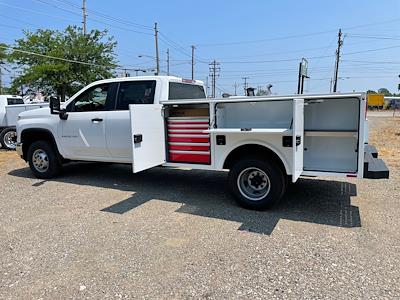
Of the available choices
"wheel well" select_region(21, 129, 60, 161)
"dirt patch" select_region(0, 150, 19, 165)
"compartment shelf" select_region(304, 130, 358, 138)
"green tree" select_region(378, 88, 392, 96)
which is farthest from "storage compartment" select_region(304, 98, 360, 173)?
"green tree" select_region(378, 88, 392, 96)

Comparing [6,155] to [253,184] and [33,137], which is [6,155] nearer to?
[33,137]

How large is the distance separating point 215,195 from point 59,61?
81.2ft

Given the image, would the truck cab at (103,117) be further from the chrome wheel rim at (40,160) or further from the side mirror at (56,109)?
the chrome wheel rim at (40,160)

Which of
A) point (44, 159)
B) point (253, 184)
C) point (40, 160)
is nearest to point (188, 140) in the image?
point (253, 184)

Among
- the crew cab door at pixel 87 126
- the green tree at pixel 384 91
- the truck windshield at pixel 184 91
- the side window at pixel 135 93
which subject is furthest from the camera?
the green tree at pixel 384 91

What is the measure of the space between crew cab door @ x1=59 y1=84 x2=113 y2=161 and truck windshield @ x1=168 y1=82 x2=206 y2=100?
123 cm

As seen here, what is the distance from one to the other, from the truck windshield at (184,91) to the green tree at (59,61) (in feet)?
71.2

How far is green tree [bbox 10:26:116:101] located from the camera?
85.8ft

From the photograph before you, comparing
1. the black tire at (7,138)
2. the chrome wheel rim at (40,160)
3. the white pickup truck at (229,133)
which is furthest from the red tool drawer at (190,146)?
the black tire at (7,138)

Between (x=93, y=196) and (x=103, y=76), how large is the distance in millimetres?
25441

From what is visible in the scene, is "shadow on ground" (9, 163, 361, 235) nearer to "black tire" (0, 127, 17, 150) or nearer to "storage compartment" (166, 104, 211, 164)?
"storage compartment" (166, 104, 211, 164)

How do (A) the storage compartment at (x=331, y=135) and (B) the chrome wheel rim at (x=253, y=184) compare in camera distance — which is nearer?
(A) the storage compartment at (x=331, y=135)

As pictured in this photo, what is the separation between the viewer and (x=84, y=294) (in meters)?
3.00

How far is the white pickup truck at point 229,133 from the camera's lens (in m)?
4.61
